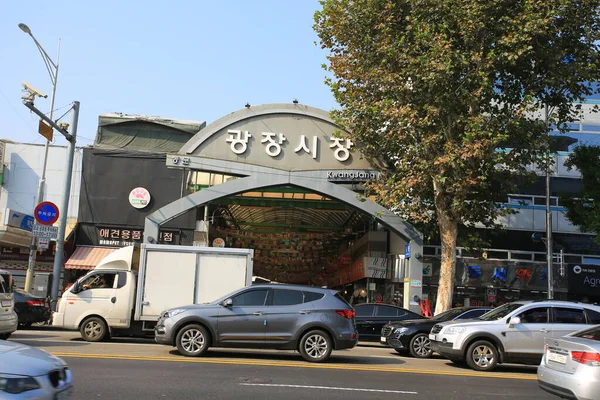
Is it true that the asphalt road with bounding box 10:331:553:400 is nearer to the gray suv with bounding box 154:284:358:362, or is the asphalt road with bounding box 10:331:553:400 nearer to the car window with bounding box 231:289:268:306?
the gray suv with bounding box 154:284:358:362

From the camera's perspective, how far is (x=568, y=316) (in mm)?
13133

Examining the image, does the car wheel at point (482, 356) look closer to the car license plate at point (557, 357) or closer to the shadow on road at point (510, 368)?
the shadow on road at point (510, 368)

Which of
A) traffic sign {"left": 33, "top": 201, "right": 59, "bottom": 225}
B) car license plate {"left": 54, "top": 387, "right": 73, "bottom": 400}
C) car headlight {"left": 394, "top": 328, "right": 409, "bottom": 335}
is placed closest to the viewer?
car license plate {"left": 54, "top": 387, "right": 73, "bottom": 400}

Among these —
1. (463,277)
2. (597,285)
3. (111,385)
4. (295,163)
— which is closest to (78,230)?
(295,163)

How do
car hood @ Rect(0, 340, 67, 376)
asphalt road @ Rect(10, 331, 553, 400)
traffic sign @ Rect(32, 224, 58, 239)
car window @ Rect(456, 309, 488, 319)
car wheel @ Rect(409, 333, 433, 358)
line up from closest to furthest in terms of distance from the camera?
car hood @ Rect(0, 340, 67, 376) < asphalt road @ Rect(10, 331, 553, 400) < car wheel @ Rect(409, 333, 433, 358) < car window @ Rect(456, 309, 488, 319) < traffic sign @ Rect(32, 224, 58, 239)

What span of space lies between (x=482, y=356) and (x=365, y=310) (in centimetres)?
656

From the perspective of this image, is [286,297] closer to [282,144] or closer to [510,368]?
[510,368]

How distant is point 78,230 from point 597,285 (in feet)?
83.6

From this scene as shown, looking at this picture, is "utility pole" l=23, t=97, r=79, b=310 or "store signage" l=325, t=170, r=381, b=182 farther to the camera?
"store signage" l=325, t=170, r=381, b=182

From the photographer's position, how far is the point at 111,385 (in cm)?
871

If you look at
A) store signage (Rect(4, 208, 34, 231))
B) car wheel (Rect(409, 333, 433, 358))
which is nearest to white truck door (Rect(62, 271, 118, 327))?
car wheel (Rect(409, 333, 433, 358))

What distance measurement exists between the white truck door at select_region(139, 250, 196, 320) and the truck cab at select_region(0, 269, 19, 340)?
127 inches

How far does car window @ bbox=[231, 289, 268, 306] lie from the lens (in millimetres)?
12859

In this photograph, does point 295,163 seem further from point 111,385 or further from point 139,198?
point 111,385
